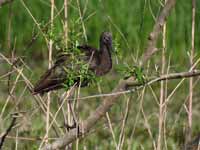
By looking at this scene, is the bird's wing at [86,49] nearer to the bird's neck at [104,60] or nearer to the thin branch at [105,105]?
the bird's neck at [104,60]

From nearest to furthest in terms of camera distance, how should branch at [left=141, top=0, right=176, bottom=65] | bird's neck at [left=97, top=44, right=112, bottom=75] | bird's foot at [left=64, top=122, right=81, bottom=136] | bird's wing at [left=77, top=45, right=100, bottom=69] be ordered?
branch at [left=141, top=0, right=176, bottom=65]
bird's foot at [left=64, top=122, right=81, bottom=136]
bird's wing at [left=77, top=45, right=100, bottom=69]
bird's neck at [left=97, top=44, right=112, bottom=75]

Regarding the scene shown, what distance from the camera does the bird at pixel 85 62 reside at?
470 centimetres

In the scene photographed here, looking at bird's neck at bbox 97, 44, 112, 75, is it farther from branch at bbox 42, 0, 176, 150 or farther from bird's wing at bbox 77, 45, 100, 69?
branch at bbox 42, 0, 176, 150

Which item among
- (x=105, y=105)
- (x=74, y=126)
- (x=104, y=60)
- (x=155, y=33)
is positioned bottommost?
(x=74, y=126)

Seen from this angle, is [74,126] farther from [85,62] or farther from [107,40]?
[107,40]

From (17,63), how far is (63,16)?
351 millimetres

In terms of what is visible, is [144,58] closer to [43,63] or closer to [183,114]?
[183,114]

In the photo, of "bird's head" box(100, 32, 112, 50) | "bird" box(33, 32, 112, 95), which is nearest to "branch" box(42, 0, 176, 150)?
"bird" box(33, 32, 112, 95)

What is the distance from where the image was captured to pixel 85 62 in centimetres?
468

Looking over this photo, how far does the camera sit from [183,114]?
25.5ft

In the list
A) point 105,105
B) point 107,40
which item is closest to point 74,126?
point 105,105

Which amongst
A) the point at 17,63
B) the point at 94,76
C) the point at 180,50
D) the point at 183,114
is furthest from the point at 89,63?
the point at 180,50

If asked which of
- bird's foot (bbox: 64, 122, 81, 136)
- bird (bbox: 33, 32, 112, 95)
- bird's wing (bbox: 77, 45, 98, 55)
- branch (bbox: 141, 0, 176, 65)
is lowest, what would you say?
bird's foot (bbox: 64, 122, 81, 136)

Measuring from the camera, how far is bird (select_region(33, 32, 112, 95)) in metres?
4.70
